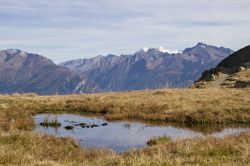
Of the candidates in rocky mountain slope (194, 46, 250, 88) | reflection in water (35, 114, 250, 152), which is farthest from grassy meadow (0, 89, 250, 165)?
rocky mountain slope (194, 46, 250, 88)

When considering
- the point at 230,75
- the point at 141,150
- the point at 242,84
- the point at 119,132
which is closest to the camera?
the point at 141,150

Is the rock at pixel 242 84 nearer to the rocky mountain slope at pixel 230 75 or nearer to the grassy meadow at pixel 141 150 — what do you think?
the rocky mountain slope at pixel 230 75

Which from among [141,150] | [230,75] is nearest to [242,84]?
[230,75]

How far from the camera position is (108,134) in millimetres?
33219

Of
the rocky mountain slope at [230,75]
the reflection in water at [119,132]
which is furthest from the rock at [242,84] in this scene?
the reflection in water at [119,132]

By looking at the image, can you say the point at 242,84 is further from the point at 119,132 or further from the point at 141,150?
the point at 141,150

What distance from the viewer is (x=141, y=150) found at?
18.8 metres

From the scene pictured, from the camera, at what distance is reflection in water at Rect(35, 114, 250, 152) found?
2854cm

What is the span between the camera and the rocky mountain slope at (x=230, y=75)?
8982cm

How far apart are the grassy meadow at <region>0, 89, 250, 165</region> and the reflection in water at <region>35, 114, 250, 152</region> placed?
7.63 feet

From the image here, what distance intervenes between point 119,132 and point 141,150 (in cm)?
1539

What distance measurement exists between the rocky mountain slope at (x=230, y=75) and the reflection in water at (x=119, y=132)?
161ft

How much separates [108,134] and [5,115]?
1065 cm

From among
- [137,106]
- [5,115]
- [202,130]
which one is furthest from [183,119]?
[5,115]
